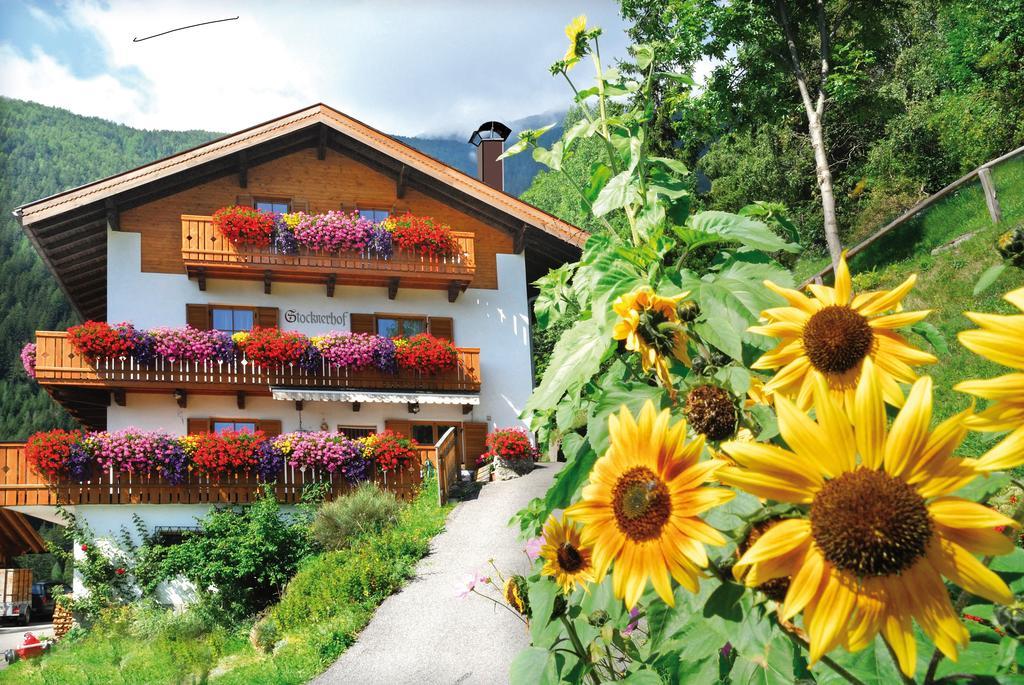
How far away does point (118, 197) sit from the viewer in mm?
19625

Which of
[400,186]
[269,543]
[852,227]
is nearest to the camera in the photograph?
[269,543]

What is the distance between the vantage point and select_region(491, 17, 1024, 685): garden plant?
799 millimetres

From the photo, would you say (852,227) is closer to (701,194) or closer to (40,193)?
(701,194)

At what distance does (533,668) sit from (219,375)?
18.2m

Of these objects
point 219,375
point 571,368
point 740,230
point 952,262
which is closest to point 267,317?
point 219,375

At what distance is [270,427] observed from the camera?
19.9 m

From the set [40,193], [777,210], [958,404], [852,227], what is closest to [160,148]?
[40,193]

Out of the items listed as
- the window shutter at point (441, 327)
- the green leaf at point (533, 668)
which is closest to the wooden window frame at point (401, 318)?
the window shutter at point (441, 327)

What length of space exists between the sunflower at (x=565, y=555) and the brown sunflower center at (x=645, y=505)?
2.66 feet

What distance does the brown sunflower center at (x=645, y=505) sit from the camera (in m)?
1.03

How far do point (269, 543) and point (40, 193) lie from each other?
193ft

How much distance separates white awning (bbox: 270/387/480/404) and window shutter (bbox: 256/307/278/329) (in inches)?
70.6

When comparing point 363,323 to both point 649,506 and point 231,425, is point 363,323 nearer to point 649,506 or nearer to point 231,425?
point 231,425

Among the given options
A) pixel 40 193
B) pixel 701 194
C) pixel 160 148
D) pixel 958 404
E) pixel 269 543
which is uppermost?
pixel 160 148
